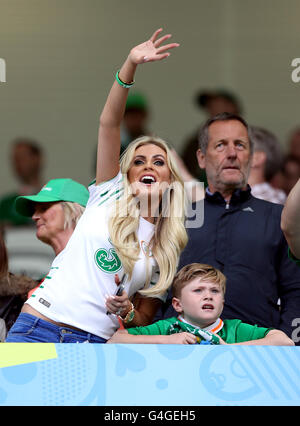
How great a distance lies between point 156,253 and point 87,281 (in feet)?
0.92

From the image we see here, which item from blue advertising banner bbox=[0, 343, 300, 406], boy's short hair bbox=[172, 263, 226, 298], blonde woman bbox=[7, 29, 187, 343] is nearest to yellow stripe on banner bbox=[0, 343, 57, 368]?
blue advertising banner bbox=[0, 343, 300, 406]

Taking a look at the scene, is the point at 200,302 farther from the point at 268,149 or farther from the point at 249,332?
the point at 268,149

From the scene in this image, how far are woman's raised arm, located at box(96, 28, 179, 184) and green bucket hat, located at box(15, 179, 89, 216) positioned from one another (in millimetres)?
445

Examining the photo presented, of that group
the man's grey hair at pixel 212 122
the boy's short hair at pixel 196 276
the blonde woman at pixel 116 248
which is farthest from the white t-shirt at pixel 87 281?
the man's grey hair at pixel 212 122

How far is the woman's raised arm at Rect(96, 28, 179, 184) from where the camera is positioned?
273 cm

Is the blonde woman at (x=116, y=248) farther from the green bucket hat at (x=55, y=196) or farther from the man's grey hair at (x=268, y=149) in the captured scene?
the man's grey hair at (x=268, y=149)

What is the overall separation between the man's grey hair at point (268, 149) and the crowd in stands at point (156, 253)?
388mm

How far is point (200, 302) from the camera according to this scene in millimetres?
2688

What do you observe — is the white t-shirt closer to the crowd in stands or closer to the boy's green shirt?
the crowd in stands

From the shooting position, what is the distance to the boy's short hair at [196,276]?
8.98ft
